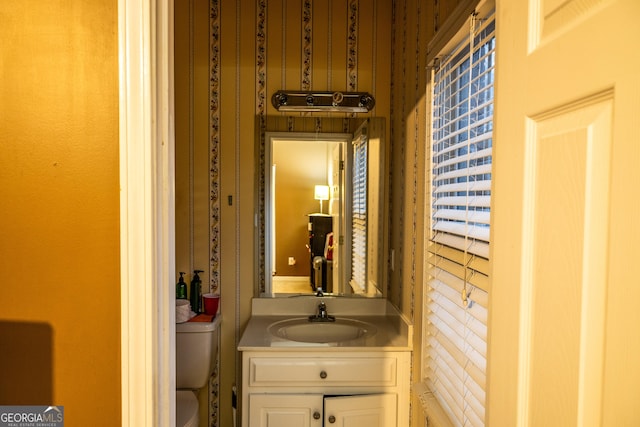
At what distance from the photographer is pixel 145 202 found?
777 mm

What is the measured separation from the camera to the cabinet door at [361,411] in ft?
5.95

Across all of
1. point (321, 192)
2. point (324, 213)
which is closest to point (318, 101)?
point (321, 192)

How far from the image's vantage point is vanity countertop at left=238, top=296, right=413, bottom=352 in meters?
1.83

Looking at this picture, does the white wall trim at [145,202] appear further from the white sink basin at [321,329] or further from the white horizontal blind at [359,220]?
the white horizontal blind at [359,220]

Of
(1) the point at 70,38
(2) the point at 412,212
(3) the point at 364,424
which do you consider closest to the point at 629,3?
(1) the point at 70,38

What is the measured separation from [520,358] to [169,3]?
3.03 ft

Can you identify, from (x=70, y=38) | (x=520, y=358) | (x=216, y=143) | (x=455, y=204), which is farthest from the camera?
(x=216, y=143)

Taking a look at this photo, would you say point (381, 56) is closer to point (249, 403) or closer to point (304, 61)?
point (304, 61)

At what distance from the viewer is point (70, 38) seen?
774mm

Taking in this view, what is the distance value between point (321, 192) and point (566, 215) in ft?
6.01

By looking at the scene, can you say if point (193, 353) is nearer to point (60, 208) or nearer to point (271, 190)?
point (271, 190)

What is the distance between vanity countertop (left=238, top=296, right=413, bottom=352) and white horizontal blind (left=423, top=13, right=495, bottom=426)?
0.28 meters

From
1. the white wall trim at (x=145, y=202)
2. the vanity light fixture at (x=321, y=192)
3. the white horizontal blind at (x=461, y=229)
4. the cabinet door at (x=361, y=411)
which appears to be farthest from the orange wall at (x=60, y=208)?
the vanity light fixture at (x=321, y=192)

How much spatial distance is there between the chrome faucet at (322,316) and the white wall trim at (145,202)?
1.43 metres
